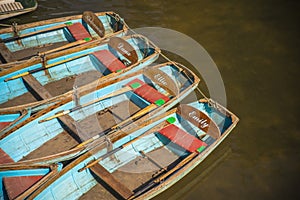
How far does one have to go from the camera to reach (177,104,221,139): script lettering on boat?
478 inches

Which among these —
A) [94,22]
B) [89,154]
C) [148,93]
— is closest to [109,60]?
[94,22]

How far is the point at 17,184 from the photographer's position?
9.80 meters

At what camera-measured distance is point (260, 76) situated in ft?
54.3

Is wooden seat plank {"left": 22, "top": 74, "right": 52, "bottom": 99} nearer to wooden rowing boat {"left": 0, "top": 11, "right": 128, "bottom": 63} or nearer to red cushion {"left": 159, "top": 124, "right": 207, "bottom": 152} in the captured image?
wooden rowing boat {"left": 0, "top": 11, "right": 128, "bottom": 63}

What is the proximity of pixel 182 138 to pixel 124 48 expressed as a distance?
4.96 metres

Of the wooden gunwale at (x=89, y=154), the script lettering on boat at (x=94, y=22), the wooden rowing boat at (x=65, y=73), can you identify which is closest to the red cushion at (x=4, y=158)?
the wooden rowing boat at (x=65, y=73)

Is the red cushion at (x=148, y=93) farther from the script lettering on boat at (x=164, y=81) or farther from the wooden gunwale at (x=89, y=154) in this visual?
the wooden gunwale at (x=89, y=154)

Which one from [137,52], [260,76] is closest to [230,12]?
[260,76]

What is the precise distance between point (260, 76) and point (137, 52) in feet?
19.4

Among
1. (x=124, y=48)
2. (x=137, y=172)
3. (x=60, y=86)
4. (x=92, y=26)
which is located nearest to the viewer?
(x=137, y=172)

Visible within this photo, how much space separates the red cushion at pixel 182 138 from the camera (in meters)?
11.6

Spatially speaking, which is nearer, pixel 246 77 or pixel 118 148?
pixel 118 148

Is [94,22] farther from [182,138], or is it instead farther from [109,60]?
[182,138]

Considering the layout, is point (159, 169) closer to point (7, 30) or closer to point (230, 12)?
point (7, 30)
